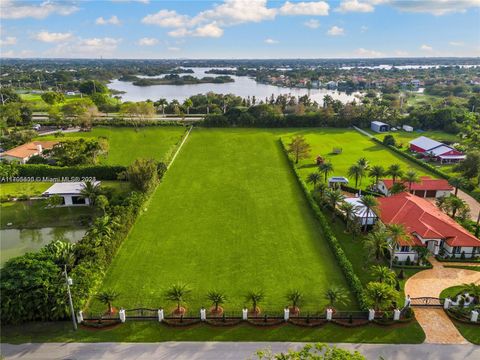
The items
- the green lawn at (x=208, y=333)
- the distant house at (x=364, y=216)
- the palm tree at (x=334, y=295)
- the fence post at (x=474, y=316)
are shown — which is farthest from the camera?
the distant house at (x=364, y=216)

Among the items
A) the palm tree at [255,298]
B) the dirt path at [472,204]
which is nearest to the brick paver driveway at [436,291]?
the palm tree at [255,298]

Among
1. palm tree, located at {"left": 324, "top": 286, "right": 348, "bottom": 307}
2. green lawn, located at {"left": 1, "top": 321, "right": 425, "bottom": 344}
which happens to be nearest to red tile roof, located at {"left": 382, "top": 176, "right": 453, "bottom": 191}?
palm tree, located at {"left": 324, "top": 286, "right": 348, "bottom": 307}

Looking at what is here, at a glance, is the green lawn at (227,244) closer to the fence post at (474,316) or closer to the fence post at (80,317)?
the fence post at (80,317)

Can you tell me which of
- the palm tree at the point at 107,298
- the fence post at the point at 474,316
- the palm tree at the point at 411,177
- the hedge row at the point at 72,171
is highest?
the palm tree at the point at 411,177

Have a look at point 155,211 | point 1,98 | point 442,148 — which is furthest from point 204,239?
point 1,98

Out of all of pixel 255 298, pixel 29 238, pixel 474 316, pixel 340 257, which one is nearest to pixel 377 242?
pixel 340 257

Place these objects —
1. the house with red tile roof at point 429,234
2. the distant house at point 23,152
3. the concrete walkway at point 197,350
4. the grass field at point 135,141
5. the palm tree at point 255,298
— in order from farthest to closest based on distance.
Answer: the grass field at point 135,141 < the distant house at point 23,152 < the house with red tile roof at point 429,234 < the palm tree at point 255,298 < the concrete walkway at point 197,350

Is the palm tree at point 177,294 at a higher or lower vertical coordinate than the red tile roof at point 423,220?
lower

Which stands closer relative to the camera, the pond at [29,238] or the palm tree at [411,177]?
the pond at [29,238]
